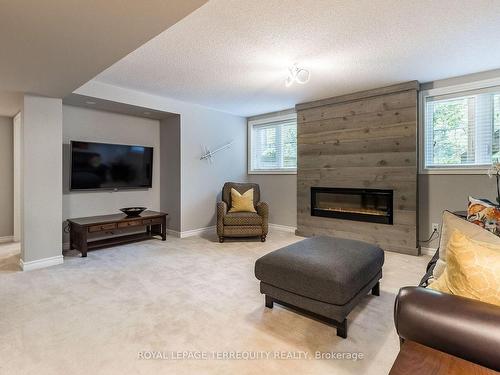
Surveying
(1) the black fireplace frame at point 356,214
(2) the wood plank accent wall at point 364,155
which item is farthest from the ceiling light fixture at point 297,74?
(1) the black fireplace frame at point 356,214

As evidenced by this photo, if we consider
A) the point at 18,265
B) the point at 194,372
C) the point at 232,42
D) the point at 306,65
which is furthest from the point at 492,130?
the point at 18,265

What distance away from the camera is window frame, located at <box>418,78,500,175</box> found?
323 centimetres

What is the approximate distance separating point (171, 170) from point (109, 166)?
0.97 metres

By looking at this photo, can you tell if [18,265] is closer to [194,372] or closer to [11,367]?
[11,367]

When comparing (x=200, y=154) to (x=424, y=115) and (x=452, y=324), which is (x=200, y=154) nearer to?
(x=424, y=115)

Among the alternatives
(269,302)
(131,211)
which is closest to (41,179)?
(131,211)

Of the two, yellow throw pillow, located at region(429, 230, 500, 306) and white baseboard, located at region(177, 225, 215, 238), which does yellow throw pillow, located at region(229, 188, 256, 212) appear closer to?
white baseboard, located at region(177, 225, 215, 238)

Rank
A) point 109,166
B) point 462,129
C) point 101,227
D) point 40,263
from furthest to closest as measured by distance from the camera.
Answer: point 109,166 → point 101,227 → point 462,129 → point 40,263

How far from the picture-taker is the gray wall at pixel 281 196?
5.03 meters

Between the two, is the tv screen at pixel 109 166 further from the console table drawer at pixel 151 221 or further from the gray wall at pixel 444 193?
the gray wall at pixel 444 193

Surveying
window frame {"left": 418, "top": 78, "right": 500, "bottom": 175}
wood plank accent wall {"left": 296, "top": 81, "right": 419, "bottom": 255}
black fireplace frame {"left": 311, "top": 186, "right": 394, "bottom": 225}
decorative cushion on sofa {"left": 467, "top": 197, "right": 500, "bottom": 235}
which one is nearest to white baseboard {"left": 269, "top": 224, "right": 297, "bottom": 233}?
wood plank accent wall {"left": 296, "top": 81, "right": 419, "bottom": 255}

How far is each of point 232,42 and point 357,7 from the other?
1.06 meters

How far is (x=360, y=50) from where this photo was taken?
2627mm

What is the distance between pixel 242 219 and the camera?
13.9 feet
